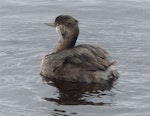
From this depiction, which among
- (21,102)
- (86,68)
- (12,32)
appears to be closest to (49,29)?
(12,32)

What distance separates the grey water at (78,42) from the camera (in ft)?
39.8

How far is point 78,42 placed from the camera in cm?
1655

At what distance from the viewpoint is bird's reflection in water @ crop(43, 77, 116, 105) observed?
41.2ft

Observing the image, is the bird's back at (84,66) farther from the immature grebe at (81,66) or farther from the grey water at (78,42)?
the grey water at (78,42)

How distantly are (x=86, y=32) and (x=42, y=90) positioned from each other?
4401 mm

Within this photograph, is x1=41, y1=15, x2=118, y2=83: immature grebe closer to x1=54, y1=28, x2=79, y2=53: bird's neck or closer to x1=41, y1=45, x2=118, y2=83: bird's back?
x1=41, y1=45, x2=118, y2=83: bird's back

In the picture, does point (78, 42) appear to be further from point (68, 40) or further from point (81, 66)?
point (81, 66)

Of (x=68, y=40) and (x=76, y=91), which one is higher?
(x=68, y=40)

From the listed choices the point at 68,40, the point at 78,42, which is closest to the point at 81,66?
the point at 68,40

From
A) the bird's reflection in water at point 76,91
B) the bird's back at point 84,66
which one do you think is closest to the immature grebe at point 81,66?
Result: the bird's back at point 84,66

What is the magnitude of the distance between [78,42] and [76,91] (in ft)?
11.2

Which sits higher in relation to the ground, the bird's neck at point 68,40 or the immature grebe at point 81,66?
the bird's neck at point 68,40

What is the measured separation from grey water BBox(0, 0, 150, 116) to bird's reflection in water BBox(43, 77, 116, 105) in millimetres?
21

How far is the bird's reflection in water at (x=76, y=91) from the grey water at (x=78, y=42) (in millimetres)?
21
